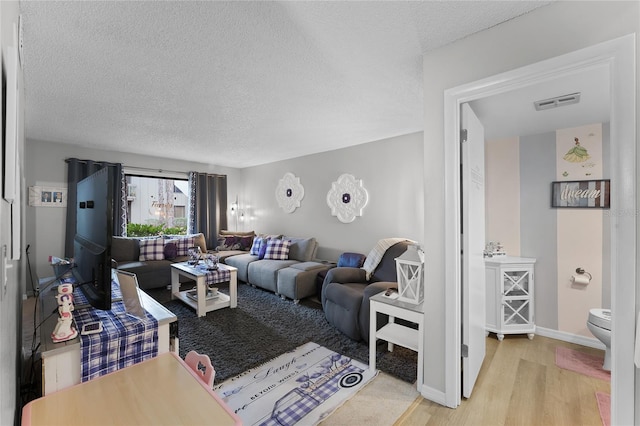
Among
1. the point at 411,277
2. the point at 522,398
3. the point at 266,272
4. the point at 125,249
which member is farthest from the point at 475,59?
the point at 125,249

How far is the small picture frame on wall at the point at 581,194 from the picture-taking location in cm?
257

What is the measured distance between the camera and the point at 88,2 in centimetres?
141

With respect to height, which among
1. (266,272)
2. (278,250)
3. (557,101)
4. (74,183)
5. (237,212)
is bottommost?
(266,272)

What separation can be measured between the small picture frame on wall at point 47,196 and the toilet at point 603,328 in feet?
21.8

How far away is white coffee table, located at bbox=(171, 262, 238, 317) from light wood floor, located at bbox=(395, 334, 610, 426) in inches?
95.8

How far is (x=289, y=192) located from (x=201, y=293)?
2680 mm

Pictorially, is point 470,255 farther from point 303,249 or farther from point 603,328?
point 303,249

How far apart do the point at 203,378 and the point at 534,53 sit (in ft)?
7.40

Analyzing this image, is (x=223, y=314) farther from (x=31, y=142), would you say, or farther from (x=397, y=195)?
(x=31, y=142)

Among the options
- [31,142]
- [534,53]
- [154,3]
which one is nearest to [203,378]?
[154,3]

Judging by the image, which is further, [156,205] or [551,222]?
[156,205]

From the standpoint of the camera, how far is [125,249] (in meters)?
4.45

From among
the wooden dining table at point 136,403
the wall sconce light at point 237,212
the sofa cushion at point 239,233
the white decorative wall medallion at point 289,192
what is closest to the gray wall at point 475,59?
the wooden dining table at point 136,403

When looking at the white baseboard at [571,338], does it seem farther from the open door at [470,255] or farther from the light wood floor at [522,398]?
the open door at [470,255]
